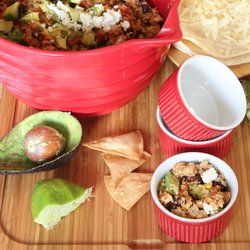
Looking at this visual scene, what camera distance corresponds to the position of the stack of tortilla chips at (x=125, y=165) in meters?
1.21

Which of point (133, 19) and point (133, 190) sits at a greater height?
point (133, 19)

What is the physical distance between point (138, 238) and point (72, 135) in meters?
0.34

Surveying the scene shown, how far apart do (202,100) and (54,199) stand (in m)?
0.52

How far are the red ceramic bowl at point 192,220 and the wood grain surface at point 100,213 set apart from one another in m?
0.04

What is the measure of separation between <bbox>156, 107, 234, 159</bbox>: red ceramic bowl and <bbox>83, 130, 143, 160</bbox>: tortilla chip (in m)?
0.08

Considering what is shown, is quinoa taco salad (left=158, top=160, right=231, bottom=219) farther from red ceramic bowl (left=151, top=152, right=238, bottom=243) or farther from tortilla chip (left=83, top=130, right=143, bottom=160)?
tortilla chip (left=83, top=130, right=143, bottom=160)

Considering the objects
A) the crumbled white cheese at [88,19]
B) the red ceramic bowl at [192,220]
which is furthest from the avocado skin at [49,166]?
the crumbled white cheese at [88,19]

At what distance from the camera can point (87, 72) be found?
1082 millimetres

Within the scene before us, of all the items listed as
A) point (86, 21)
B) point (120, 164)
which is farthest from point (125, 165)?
point (86, 21)

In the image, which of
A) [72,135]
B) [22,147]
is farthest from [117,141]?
[22,147]

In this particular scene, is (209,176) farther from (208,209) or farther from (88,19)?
(88,19)

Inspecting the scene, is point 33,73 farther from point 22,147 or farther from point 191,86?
point 191,86

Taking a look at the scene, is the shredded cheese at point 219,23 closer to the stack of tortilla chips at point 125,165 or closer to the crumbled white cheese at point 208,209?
the stack of tortilla chips at point 125,165

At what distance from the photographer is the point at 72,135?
125cm
